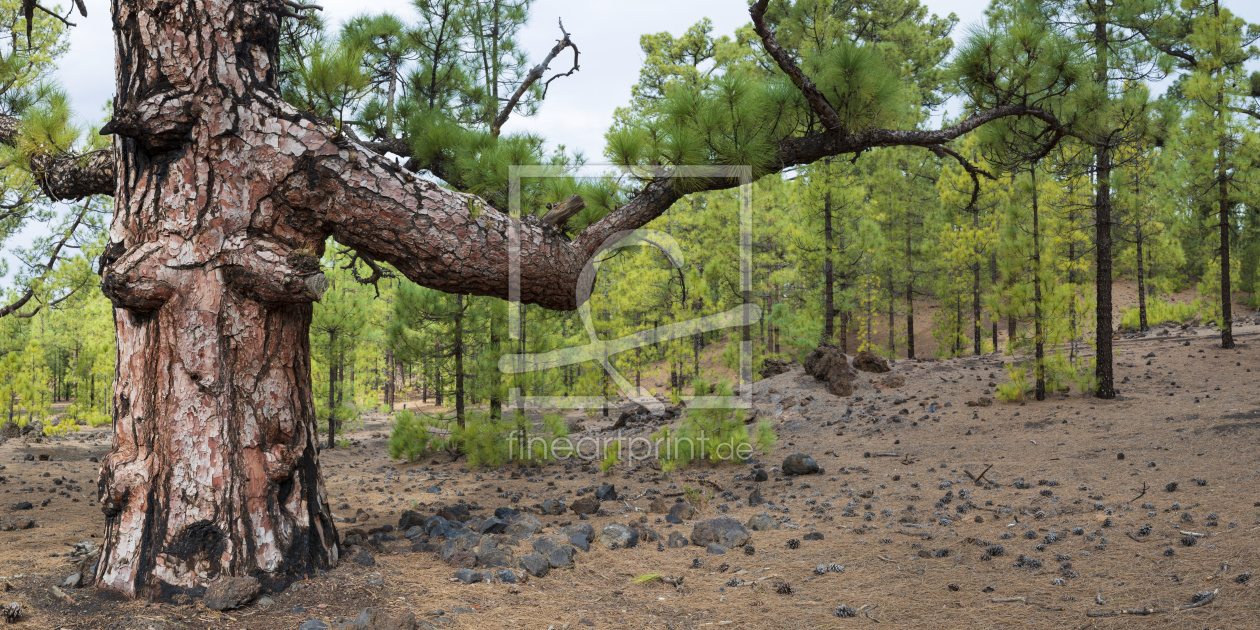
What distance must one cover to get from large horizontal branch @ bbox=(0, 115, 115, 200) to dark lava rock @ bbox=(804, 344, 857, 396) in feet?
33.9

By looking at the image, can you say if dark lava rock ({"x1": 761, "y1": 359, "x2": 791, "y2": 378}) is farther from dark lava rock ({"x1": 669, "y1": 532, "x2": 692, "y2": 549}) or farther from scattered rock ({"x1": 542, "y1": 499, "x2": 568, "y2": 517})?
dark lava rock ({"x1": 669, "y1": 532, "x2": 692, "y2": 549})

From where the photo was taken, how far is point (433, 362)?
35.4 feet

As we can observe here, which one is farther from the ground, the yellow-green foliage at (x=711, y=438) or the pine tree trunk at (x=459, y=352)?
the pine tree trunk at (x=459, y=352)

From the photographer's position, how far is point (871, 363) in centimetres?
1242

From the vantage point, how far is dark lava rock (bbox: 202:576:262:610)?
278cm

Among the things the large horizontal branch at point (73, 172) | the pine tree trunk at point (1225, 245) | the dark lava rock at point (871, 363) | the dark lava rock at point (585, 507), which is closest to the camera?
the large horizontal branch at point (73, 172)

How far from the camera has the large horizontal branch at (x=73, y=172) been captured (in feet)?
12.6

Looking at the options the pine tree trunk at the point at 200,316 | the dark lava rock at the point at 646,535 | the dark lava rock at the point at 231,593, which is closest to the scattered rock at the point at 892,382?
the dark lava rock at the point at 646,535

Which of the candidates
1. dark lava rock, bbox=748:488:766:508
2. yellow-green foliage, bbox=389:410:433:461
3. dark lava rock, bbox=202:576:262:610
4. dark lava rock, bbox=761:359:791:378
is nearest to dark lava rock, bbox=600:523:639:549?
dark lava rock, bbox=748:488:766:508

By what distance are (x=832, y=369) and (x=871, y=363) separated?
982 millimetres

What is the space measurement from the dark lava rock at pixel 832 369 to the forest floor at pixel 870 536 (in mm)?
2667

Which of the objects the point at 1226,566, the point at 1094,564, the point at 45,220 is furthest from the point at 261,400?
the point at 45,220

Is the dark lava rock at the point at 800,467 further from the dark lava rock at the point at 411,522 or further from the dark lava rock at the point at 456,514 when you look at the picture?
the dark lava rock at the point at 411,522

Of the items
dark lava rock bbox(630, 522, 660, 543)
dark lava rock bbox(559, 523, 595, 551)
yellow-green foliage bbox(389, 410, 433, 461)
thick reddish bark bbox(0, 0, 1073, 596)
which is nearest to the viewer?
thick reddish bark bbox(0, 0, 1073, 596)
